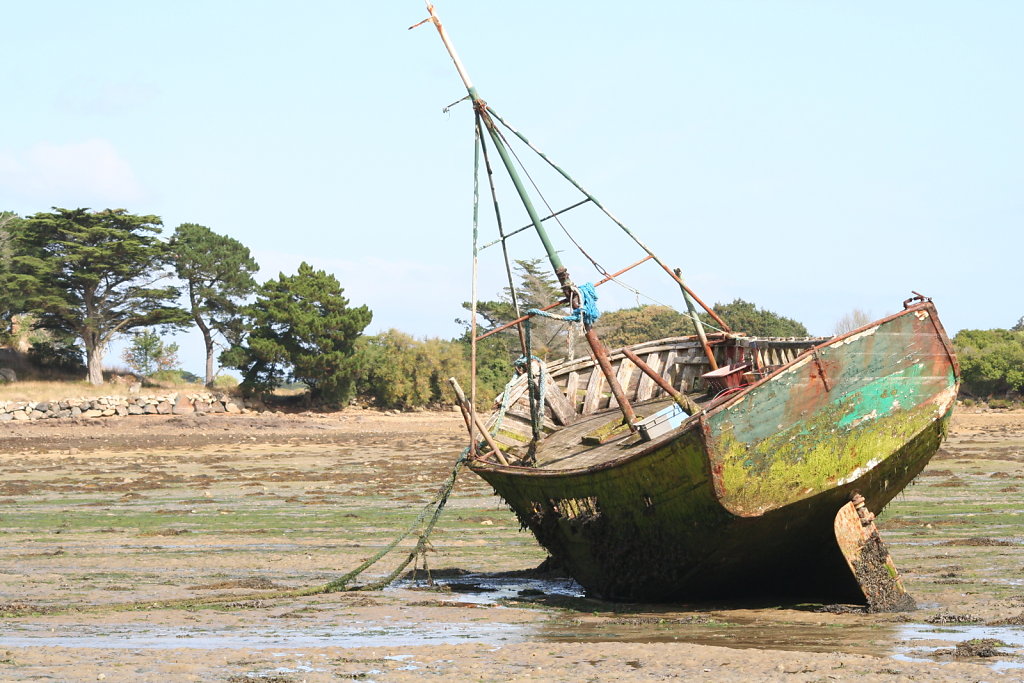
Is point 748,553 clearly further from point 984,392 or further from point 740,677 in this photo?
point 984,392

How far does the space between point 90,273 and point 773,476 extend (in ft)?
167

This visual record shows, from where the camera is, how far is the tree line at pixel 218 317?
5306cm

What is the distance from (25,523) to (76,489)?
5.85 metres

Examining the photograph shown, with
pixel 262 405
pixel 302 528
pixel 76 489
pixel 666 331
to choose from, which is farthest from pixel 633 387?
pixel 666 331

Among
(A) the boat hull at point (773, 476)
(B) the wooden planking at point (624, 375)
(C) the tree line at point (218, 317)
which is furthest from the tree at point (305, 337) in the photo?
(A) the boat hull at point (773, 476)

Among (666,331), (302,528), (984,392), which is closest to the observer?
(302,528)

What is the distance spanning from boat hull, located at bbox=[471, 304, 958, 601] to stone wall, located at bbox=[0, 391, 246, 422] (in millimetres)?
41059

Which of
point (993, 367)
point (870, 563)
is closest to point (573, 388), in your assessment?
point (870, 563)

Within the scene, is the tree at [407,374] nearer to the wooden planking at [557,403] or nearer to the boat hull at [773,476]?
the wooden planking at [557,403]

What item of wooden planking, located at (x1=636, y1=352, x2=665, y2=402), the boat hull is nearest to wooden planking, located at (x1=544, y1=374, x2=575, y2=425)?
wooden planking, located at (x1=636, y1=352, x2=665, y2=402)

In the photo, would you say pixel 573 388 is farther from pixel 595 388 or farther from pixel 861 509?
pixel 861 509

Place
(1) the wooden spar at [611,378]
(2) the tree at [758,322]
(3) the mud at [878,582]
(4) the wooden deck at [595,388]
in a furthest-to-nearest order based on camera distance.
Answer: (2) the tree at [758,322] < (4) the wooden deck at [595,388] < (1) the wooden spar at [611,378] < (3) the mud at [878,582]

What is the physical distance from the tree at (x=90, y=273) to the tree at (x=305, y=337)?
6.22m

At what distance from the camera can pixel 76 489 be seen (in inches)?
941
